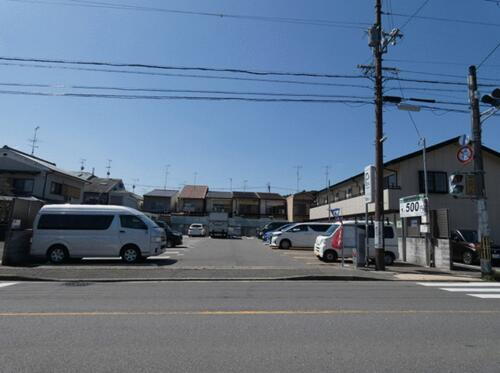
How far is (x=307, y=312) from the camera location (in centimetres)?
706

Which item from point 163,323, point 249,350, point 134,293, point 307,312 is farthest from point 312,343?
point 134,293

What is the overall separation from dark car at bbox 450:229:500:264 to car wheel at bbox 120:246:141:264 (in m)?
14.0

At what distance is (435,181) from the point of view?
27.1m

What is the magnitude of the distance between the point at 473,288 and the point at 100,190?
166 ft

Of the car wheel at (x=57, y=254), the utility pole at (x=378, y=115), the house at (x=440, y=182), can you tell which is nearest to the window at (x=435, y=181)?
the house at (x=440, y=182)

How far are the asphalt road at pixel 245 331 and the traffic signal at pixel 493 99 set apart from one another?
745cm

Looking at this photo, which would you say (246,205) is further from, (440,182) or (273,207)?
(440,182)

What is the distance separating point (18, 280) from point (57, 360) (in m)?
8.27

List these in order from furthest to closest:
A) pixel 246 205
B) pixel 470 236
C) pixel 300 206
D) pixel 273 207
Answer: pixel 273 207 < pixel 246 205 < pixel 300 206 < pixel 470 236

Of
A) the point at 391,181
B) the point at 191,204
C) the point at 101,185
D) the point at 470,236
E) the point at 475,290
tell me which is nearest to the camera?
the point at 475,290

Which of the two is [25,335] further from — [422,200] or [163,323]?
[422,200]

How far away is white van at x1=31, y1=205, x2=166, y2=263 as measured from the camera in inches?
595

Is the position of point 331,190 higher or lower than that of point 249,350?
higher

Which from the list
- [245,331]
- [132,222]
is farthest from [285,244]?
[245,331]
